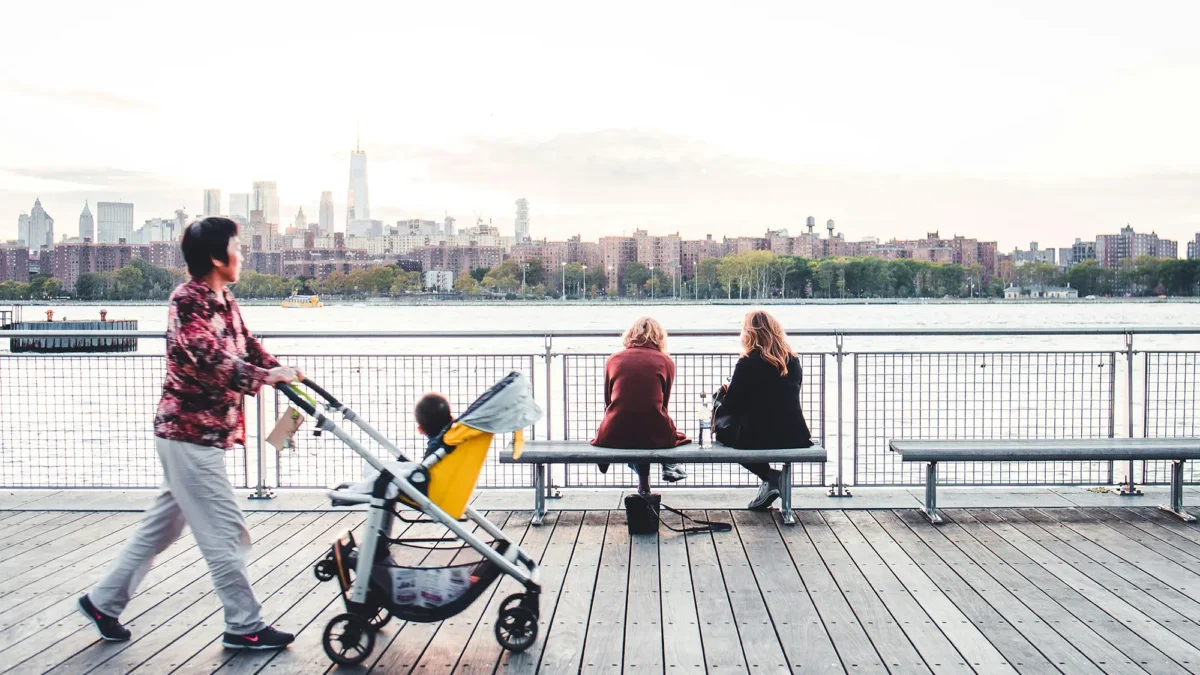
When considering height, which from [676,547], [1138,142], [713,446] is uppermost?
[1138,142]

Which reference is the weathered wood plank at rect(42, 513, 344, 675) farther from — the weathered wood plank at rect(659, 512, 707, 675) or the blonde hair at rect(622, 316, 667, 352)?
the blonde hair at rect(622, 316, 667, 352)

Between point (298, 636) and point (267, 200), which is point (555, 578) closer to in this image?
point (298, 636)

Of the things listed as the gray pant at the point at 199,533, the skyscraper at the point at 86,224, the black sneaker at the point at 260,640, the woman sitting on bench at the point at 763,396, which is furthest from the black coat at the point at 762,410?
the skyscraper at the point at 86,224

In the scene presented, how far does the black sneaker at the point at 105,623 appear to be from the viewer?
3.81m

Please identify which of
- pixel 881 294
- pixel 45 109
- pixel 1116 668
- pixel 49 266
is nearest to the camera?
pixel 1116 668

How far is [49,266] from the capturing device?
4658 inches

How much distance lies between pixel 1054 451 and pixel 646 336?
8.15 ft

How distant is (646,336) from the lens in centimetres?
565

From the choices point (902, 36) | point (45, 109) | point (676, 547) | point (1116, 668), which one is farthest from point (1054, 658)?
point (45, 109)

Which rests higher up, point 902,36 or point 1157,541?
point 902,36

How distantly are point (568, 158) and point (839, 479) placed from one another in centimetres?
9629

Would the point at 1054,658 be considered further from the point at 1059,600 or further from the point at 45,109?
the point at 45,109

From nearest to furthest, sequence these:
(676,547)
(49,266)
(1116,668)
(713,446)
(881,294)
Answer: (1116,668) → (676,547) → (713,446) → (49,266) → (881,294)

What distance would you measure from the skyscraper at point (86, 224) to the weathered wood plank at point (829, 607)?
15198 centimetres
